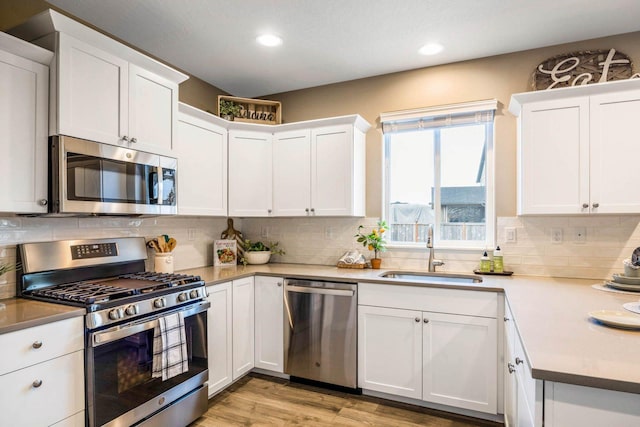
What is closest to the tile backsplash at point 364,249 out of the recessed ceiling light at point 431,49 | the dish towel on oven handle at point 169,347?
the dish towel on oven handle at point 169,347

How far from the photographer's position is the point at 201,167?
9.82 feet

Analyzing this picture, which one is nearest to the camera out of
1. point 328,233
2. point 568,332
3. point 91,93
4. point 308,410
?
point 568,332

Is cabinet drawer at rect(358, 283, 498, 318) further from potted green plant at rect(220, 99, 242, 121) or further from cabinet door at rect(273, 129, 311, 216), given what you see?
Answer: potted green plant at rect(220, 99, 242, 121)

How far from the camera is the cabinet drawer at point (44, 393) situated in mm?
1506

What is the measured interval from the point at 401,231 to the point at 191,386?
2086 millimetres

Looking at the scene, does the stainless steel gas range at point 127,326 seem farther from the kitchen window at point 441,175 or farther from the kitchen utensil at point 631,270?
the kitchen utensil at point 631,270

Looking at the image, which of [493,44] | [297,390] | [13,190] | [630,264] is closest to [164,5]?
[13,190]

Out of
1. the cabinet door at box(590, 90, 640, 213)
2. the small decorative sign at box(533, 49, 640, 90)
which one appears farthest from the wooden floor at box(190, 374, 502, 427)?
the small decorative sign at box(533, 49, 640, 90)

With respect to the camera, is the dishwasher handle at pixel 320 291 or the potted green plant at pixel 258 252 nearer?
the dishwasher handle at pixel 320 291

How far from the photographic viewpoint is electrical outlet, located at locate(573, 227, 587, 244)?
270cm

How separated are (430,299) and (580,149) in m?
1.40

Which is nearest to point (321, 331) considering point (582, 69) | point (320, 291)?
point (320, 291)

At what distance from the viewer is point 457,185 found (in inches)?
126

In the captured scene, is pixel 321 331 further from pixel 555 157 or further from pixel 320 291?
pixel 555 157
